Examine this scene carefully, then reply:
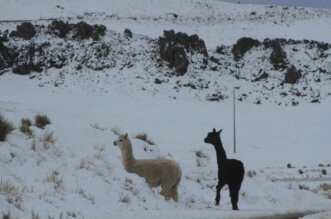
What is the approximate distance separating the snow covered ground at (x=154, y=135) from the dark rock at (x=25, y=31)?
10.2ft

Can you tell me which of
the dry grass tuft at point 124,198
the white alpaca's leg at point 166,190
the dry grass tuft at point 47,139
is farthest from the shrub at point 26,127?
the white alpaca's leg at point 166,190

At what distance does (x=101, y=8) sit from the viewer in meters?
76.1

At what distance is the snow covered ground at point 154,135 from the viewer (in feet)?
30.7

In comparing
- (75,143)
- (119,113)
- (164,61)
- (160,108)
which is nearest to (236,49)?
(164,61)

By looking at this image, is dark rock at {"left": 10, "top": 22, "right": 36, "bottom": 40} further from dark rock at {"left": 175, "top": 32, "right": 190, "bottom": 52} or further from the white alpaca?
the white alpaca

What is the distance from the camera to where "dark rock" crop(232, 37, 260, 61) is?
54.9m

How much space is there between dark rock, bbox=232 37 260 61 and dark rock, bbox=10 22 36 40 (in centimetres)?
1848

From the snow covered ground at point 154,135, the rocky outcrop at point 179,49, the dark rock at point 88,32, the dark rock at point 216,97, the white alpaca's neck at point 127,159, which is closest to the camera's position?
the snow covered ground at point 154,135

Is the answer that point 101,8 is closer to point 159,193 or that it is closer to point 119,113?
point 119,113

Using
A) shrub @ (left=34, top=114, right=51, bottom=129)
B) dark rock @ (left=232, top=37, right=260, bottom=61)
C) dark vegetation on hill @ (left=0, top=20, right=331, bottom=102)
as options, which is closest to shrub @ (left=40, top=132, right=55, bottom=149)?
shrub @ (left=34, top=114, right=51, bottom=129)

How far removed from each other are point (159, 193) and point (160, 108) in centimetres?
3235

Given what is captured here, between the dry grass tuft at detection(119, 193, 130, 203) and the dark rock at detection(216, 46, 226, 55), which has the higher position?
the dark rock at detection(216, 46, 226, 55)

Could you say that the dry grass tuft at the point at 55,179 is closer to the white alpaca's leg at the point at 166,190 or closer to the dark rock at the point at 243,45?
the white alpaca's leg at the point at 166,190

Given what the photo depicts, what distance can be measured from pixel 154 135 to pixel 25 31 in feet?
81.6
